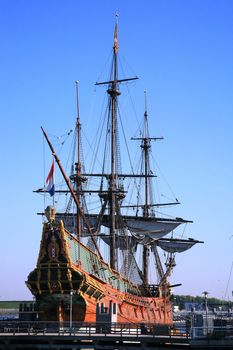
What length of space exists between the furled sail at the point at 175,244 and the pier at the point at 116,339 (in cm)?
5393

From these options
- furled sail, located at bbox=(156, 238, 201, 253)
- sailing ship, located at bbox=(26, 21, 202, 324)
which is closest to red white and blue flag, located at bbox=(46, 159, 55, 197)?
sailing ship, located at bbox=(26, 21, 202, 324)

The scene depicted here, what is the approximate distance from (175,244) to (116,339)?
201 feet

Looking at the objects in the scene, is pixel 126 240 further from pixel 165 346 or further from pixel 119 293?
pixel 165 346

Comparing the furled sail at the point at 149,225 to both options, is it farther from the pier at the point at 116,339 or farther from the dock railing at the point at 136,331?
the pier at the point at 116,339

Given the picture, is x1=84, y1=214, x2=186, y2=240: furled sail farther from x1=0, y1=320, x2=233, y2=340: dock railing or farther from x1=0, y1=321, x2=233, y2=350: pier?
x1=0, y1=321, x2=233, y2=350: pier

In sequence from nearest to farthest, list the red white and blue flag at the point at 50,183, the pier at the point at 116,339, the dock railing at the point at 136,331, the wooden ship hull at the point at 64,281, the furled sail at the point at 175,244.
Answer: the pier at the point at 116,339 < the dock railing at the point at 136,331 < the red white and blue flag at the point at 50,183 < the wooden ship hull at the point at 64,281 < the furled sail at the point at 175,244

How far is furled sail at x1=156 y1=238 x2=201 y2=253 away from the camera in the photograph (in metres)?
108

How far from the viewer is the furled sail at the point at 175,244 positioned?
355 feet

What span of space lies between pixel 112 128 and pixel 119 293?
73.3 feet

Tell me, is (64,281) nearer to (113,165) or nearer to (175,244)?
(113,165)

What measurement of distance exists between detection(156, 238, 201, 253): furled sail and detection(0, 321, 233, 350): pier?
5393 cm

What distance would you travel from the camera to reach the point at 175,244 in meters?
109

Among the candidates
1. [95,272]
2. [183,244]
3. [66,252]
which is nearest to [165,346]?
[66,252]

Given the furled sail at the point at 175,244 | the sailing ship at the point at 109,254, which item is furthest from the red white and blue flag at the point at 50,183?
the furled sail at the point at 175,244
